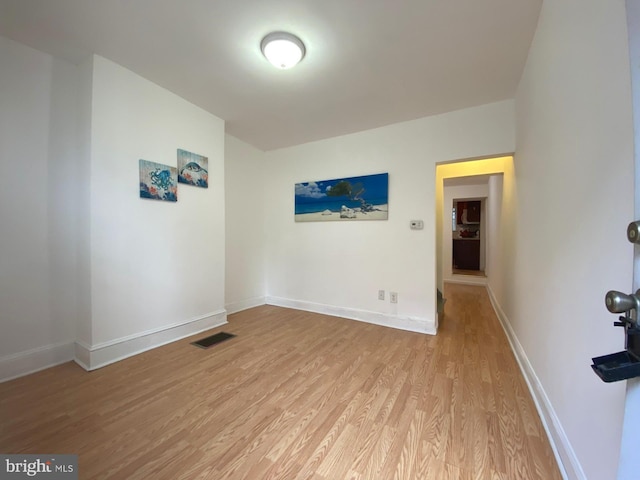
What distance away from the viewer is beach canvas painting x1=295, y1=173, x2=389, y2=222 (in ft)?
10.7

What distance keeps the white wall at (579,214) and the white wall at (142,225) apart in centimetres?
313

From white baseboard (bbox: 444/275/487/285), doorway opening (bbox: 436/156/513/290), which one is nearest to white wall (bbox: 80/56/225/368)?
doorway opening (bbox: 436/156/513/290)

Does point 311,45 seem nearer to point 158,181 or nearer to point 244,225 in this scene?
point 158,181

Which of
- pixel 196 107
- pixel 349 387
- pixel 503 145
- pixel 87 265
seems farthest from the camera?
pixel 196 107

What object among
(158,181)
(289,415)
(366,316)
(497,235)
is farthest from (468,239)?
(158,181)

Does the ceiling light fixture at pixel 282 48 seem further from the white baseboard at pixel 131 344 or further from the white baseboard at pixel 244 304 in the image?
the white baseboard at pixel 244 304

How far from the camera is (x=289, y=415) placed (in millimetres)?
1562

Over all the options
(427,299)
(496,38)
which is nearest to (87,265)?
(427,299)

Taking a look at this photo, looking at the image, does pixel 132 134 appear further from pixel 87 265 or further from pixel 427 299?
pixel 427 299

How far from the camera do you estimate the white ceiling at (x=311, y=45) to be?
1.61 meters

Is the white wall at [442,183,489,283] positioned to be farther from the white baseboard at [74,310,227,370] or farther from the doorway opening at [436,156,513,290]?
the white baseboard at [74,310,227,370]

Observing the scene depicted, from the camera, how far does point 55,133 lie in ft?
7.10

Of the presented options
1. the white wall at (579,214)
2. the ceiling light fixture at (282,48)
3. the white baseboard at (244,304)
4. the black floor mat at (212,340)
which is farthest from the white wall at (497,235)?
the white baseboard at (244,304)

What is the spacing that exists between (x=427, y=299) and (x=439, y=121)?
2.13 m
